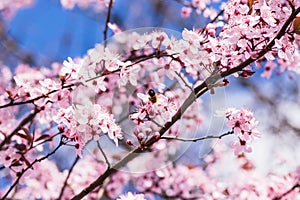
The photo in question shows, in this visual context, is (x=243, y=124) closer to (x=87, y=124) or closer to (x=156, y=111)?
(x=156, y=111)

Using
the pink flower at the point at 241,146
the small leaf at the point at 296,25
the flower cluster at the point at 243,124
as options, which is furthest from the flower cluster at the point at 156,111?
the small leaf at the point at 296,25

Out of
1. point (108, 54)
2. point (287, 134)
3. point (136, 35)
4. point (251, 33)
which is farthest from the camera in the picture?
point (287, 134)

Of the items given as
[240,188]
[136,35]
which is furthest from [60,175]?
[136,35]

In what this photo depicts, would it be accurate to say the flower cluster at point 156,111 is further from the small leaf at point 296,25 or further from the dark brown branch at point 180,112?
the small leaf at point 296,25

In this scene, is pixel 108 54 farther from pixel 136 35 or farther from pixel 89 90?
pixel 136 35

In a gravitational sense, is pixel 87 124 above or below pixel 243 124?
above

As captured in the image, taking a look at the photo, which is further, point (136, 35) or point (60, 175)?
point (60, 175)

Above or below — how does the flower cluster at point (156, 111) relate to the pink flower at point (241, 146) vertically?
above

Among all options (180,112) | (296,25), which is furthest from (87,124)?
(296,25)

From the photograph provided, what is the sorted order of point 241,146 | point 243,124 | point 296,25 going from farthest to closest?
point 241,146 < point 243,124 < point 296,25

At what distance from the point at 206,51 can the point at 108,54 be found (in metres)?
0.48

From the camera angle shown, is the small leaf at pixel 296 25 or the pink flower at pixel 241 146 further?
the pink flower at pixel 241 146

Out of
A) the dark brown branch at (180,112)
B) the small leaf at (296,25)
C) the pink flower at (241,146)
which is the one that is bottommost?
the pink flower at (241,146)

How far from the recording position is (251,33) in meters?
2.24
